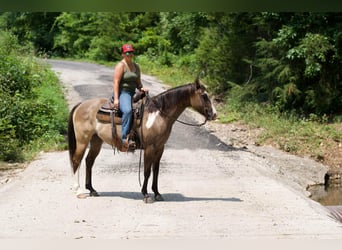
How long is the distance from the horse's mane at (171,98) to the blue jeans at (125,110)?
13.3 inches

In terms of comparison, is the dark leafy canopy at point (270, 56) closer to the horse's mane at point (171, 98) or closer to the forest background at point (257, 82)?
the forest background at point (257, 82)

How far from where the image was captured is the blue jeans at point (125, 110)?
758 centimetres

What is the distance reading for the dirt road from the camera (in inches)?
237

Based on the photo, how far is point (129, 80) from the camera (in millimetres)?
7562

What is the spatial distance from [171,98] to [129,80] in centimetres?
68

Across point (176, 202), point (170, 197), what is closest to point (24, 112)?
point (170, 197)

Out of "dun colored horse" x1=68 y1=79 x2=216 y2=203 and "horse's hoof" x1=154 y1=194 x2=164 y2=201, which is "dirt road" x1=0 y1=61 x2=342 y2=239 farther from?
"dun colored horse" x1=68 y1=79 x2=216 y2=203

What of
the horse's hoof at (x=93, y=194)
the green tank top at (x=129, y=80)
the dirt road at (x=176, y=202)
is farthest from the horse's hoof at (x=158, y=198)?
the green tank top at (x=129, y=80)

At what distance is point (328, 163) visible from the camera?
13711 mm

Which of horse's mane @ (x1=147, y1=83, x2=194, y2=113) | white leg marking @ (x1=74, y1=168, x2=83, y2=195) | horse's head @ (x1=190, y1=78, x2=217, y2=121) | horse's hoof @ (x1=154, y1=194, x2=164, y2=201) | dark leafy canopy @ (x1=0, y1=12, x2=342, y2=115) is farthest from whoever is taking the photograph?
dark leafy canopy @ (x1=0, y1=12, x2=342, y2=115)

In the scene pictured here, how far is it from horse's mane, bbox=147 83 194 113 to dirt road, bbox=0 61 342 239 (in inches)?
56.3

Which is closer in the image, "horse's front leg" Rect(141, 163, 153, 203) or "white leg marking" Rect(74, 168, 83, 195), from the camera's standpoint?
"horse's front leg" Rect(141, 163, 153, 203)

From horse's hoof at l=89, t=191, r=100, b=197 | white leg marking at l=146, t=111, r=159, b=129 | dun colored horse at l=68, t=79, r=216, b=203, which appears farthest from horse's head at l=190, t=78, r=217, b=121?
horse's hoof at l=89, t=191, r=100, b=197

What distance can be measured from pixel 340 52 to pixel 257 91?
3752 mm
